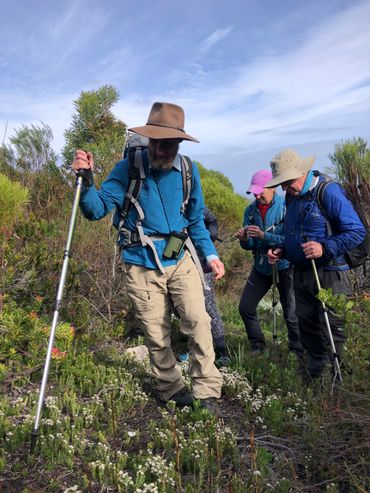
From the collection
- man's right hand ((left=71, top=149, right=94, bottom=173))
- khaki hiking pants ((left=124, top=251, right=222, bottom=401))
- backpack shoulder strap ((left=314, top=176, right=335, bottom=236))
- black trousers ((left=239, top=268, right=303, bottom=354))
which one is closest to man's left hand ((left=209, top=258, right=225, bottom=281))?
khaki hiking pants ((left=124, top=251, right=222, bottom=401))

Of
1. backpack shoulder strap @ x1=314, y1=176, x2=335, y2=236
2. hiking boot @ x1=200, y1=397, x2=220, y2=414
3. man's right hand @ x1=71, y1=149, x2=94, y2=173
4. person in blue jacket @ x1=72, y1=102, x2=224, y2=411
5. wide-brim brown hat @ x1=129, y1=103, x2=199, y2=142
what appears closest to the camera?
man's right hand @ x1=71, y1=149, x2=94, y2=173

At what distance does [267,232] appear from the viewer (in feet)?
17.8

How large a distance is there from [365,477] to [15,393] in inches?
117

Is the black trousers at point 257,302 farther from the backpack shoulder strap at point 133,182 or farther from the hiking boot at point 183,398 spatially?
the backpack shoulder strap at point 133,182

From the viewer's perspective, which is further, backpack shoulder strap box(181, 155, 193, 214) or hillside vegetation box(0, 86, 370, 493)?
backpack shoulder strap box(181, 155, 193, 214)

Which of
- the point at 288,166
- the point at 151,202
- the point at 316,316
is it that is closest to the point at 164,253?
the point at 151,202

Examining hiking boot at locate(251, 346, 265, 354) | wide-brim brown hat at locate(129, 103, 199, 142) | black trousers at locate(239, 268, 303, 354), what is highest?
wide-brim brown hat at locate(129, 103, 199, 142)

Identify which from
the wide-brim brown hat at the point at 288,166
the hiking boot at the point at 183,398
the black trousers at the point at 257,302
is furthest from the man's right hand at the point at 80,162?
the black trousers at the point at 257,302

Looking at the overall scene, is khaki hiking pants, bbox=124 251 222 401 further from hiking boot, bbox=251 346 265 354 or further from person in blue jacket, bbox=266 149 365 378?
hiking boot, bbox=251 346 265 354

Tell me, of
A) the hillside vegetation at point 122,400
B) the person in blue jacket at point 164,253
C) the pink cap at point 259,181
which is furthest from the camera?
the pink cap at point 259,181

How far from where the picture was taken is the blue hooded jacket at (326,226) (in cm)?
394

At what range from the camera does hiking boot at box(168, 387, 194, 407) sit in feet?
13.5

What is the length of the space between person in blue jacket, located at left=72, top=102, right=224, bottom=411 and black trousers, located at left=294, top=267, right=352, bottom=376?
0.90m

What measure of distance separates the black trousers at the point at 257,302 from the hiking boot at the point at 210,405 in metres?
1.73
